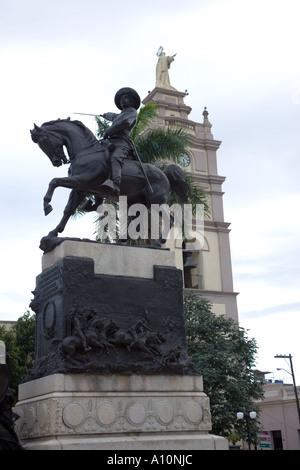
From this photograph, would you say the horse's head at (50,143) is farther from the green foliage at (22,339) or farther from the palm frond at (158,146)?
the green foliage at (22,339)

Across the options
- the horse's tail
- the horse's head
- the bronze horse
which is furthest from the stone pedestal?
the horse's tail

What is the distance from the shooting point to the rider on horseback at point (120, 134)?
970 centimetres

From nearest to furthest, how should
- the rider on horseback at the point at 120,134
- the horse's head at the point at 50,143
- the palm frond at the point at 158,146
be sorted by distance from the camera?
the rider on horseback at the point at 120,134 < the horse's head at the point at 50,143 < the palm frond at the point at 158,146

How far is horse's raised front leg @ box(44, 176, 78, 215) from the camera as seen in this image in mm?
9531

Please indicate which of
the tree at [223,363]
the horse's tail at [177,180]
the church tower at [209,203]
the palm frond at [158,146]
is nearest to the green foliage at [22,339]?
the tree at [223,363]

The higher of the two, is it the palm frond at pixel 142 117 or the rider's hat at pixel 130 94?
the palm frond at pixel 142 117

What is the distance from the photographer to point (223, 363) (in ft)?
73.9

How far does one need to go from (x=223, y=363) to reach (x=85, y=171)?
1440 cm

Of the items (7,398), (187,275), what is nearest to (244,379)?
(187,275)

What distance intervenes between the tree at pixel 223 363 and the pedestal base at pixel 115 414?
13086mm

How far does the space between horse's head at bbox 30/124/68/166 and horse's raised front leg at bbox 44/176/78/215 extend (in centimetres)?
64

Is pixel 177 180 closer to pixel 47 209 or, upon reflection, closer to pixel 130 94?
pixel 130 94
